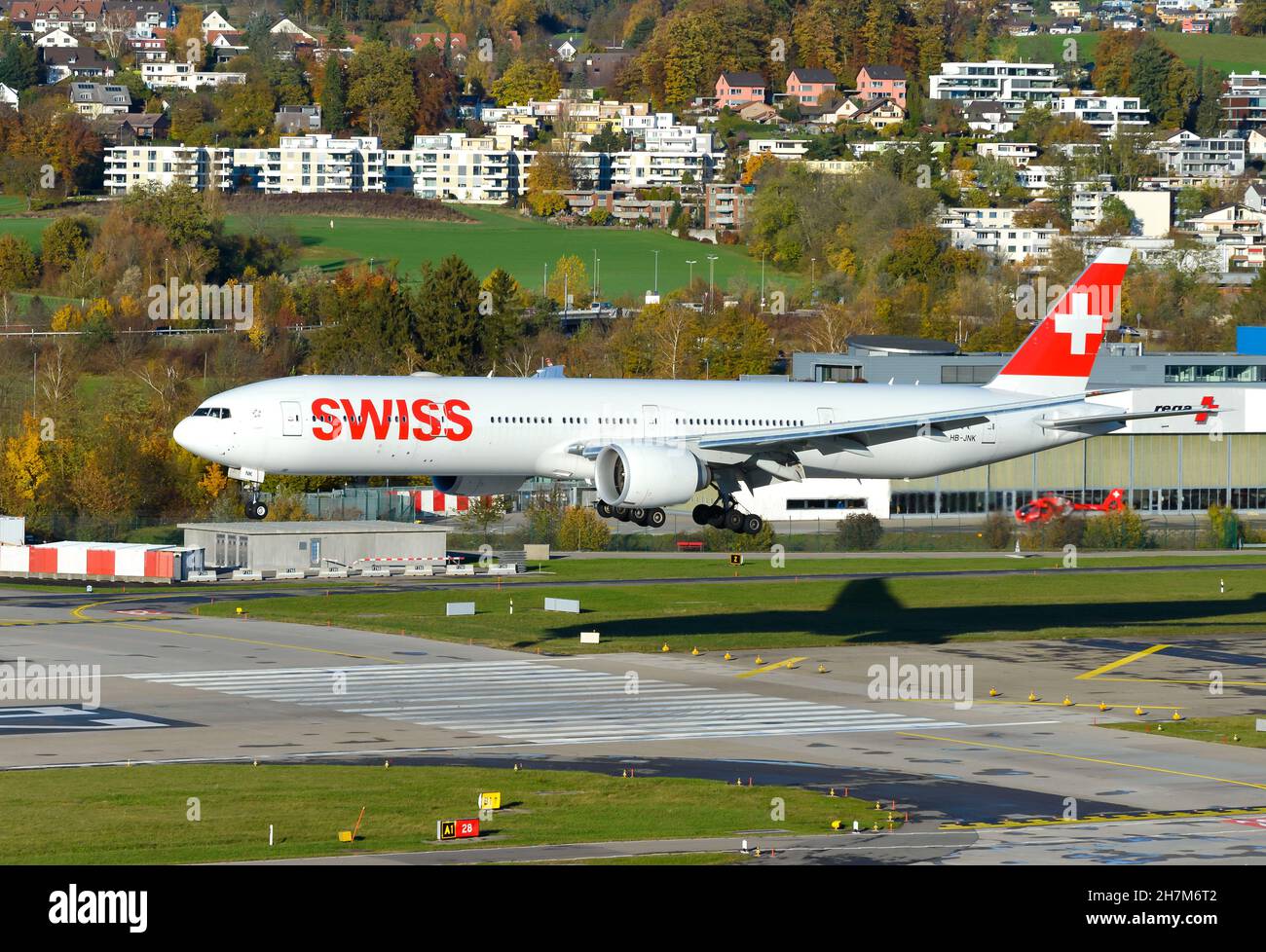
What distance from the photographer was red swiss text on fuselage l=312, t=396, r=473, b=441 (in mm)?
65438

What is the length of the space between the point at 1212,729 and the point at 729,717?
1822cm

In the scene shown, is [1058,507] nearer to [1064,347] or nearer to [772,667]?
[1064,347]

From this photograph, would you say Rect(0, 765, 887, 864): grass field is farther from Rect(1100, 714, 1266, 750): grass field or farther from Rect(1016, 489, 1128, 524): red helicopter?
Rect(1016, 489, 1128, 524): red helicopter

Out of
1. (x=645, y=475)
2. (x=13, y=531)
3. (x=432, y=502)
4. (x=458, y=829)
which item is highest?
(x=645, y=475)

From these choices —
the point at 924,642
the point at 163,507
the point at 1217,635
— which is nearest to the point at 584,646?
the point at 924,642

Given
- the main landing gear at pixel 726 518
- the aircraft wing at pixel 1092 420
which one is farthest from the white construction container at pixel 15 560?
the aircraft wing at pixel 1092 420

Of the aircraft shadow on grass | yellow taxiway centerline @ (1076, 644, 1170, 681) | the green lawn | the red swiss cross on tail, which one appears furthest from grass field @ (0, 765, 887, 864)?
the green lawn

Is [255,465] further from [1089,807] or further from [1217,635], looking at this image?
[1217,635]

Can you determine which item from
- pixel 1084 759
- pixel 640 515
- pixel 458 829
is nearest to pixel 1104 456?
pixel 640 515

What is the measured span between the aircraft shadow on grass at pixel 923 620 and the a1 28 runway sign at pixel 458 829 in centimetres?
4764

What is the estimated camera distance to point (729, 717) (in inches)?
2869

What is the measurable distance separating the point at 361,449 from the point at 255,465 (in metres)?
3.69

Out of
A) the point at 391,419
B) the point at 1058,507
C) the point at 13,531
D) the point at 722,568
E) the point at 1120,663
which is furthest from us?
the point at 1058,507

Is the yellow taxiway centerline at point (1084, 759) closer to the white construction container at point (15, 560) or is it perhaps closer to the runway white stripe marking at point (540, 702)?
the runway white stripe marking at point (540, 702)
